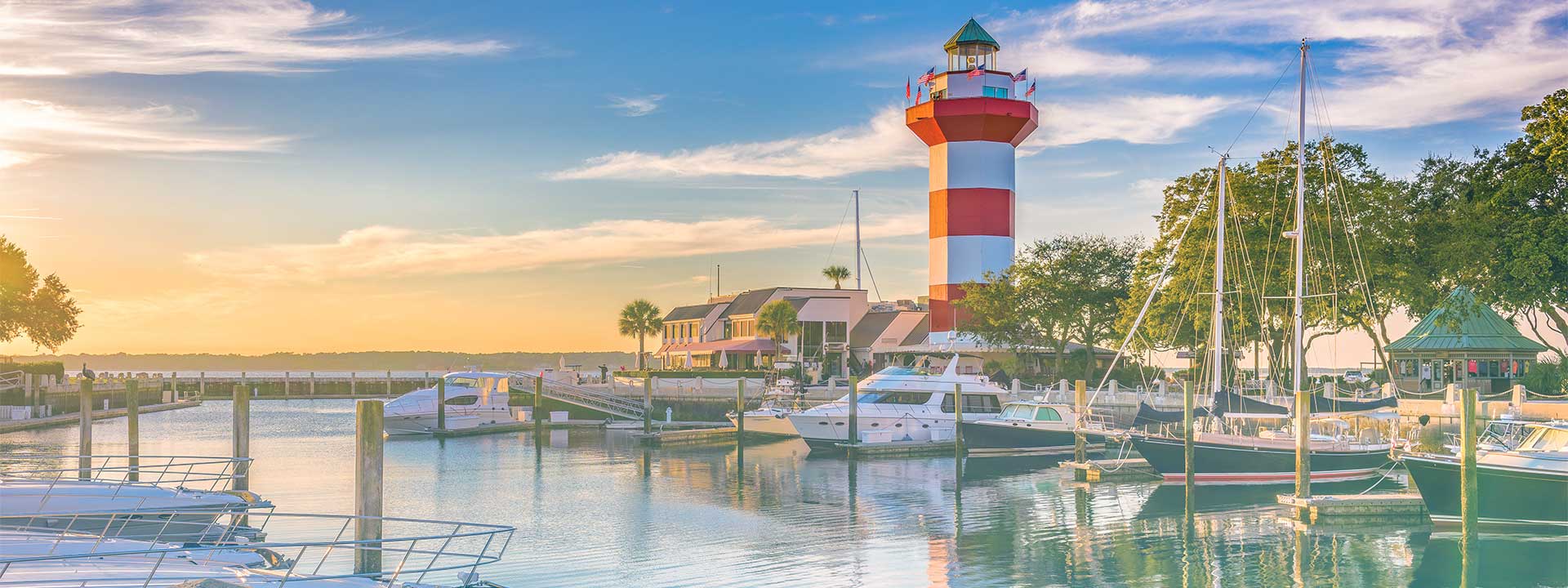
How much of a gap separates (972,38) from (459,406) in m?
31.6

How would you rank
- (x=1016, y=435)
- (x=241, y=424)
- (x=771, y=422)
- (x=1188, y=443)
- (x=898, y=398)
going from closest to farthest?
(x=241, y=424)
(x=1188, y=443)
(x=1016, y=435)
(x=898, y=398)
(x=771, y=422)

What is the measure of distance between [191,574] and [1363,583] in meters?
17.7

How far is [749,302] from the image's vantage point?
8106cm

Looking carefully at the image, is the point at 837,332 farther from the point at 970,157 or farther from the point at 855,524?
the point at 855,524

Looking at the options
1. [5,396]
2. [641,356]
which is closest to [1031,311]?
[641,356]

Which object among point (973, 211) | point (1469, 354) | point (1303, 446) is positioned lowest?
point (1303, 446)

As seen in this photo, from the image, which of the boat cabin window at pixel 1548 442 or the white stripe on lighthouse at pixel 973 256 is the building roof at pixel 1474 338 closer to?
the white stripe on lighthouse at pixel 973 256

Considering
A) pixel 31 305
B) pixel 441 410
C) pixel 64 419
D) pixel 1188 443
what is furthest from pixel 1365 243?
pixel 31 305

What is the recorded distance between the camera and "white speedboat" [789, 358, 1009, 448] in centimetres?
4284

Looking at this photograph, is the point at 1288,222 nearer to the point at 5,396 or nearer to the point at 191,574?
the point at 191,574

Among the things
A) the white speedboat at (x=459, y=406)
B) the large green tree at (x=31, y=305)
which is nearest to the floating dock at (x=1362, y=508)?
the white speedboat at (x=459, y=406)

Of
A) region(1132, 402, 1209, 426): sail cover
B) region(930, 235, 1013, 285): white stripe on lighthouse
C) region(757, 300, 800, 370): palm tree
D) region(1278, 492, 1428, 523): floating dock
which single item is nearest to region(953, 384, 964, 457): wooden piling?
region(1132, 402, 1209, 426): sail cover

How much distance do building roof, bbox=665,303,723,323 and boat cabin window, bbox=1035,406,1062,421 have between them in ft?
151

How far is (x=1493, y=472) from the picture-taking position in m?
24.6
